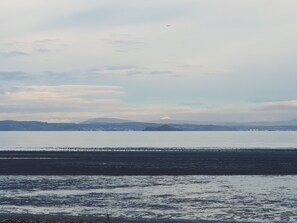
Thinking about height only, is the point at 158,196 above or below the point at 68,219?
above

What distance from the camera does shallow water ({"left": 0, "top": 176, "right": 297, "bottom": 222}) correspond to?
36406mm

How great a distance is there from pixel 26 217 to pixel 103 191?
1478 cm

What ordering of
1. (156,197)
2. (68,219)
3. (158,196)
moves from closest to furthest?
(68,219)
(156,197)
(158,196)

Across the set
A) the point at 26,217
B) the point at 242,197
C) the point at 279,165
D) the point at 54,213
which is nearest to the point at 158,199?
the point at 242,197

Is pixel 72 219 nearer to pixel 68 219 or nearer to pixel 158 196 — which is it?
pixel 68 219

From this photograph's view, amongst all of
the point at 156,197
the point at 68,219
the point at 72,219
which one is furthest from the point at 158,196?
the point at 68,219

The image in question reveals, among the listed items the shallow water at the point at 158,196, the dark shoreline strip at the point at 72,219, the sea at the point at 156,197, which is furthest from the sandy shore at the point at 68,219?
the shallow water at the point at 158,196

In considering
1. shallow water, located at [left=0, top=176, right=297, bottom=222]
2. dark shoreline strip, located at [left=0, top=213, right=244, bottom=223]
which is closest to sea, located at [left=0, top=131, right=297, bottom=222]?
shallow water, located at [left=0, top=176, right=297, bottom=222]

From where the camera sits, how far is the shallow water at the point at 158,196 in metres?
36.4

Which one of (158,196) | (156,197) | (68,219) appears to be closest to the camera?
(68,219)

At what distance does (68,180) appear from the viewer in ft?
189

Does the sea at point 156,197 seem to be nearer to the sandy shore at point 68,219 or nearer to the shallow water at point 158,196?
the shallow water at point 158,196

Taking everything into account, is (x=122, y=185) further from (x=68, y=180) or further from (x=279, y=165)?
(x=279, y=165)

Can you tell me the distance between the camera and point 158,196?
4441 centimetres
